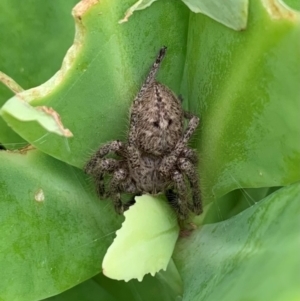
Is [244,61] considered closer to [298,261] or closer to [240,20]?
[240,20]

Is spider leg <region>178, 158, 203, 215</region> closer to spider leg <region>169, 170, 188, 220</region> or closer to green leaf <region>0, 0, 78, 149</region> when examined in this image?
spider leg <region>169, 170, 188, 220</region>

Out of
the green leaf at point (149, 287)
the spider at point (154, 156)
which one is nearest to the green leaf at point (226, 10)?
the spider at point (154, 156)

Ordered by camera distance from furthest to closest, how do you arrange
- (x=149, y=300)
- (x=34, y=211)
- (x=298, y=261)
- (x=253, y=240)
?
1. (x=149, y=300)
2. (x=34, y=211)
3. (x=253, y=240)
4. (x=298, y=261)

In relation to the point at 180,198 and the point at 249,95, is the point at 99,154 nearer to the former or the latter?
the point at 180,198

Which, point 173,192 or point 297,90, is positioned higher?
point 297,90

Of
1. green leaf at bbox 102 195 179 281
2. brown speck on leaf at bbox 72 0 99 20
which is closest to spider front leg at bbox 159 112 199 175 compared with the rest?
green leaf at bbox 102 195 179 281

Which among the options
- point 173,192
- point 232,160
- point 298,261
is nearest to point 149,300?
point 173,192

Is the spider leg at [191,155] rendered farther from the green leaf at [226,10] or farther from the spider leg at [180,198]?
the green leaf at [226,10]

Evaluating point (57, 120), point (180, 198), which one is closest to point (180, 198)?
point (180, 198)
